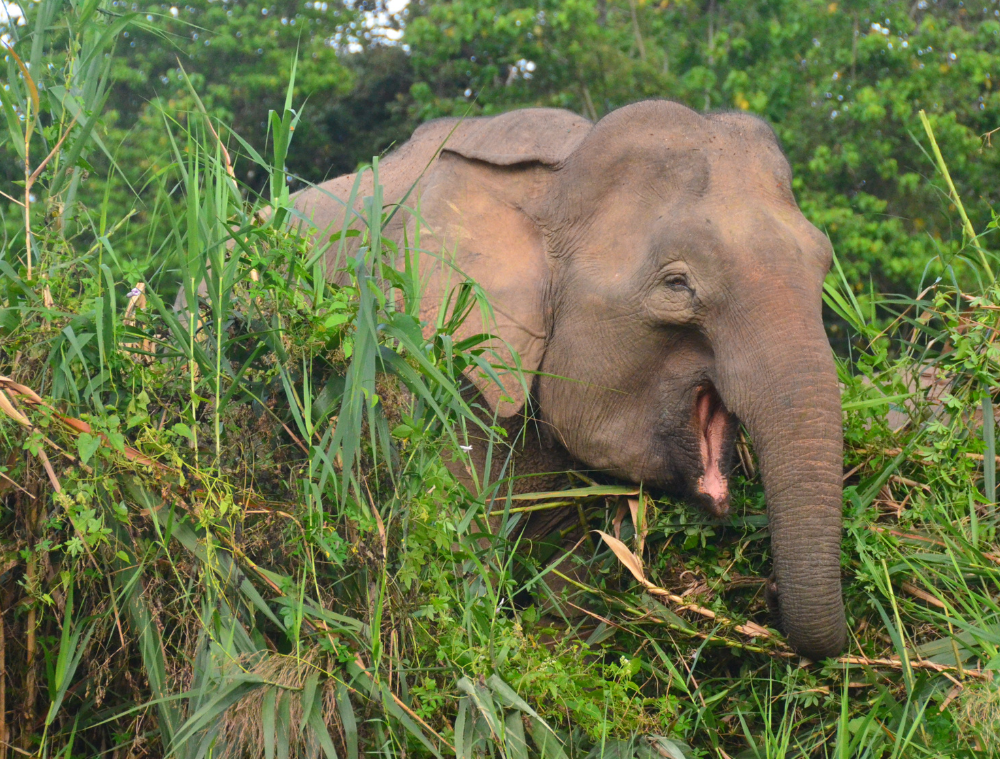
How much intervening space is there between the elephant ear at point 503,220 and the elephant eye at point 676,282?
460 millimetres

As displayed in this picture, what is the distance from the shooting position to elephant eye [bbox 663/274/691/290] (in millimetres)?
3207

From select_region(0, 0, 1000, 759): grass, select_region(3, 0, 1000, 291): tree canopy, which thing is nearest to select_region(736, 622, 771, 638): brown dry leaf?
select_region(0, 0, 1000, 759): grass

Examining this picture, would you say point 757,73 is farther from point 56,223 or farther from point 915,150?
point 56,223

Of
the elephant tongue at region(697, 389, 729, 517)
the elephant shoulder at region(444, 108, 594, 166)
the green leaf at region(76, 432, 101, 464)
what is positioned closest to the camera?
the green leaf at region(76, 432, 101, 464)

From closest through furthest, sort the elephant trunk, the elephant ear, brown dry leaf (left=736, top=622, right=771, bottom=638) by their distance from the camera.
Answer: the elephant trunk → brown dry leaf (left=736, top=622, right=771, bottom=638) → the elephant ear

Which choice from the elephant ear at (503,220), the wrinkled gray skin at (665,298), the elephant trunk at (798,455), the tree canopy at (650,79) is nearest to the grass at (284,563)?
the elephant trunk at (798,455)

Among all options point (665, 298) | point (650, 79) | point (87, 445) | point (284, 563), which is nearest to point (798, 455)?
point (665, 298)

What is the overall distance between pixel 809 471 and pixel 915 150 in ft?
21.9

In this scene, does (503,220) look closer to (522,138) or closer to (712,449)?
(522,138)

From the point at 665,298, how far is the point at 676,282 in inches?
2.1

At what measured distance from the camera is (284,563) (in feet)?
8.61

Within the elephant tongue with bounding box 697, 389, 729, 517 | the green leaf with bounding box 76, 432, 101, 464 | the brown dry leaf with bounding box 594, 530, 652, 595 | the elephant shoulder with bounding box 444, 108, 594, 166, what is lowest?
the brown dry leaf with bounding box 594, 530, 652, 595

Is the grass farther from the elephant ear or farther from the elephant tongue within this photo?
the elephant ear

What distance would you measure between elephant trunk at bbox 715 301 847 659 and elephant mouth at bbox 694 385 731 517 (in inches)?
9.1
